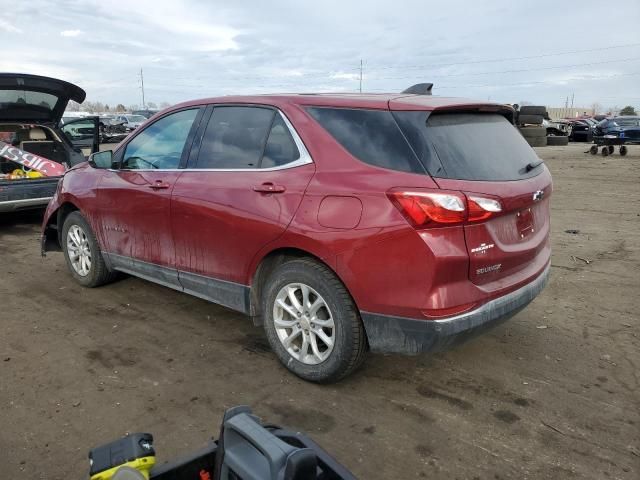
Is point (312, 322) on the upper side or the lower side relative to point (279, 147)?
lower

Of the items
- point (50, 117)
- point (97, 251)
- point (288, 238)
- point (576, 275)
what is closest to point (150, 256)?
point (97, 251)

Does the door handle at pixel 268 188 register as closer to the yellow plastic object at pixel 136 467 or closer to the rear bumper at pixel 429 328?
the rear bumper at pixel 429 328

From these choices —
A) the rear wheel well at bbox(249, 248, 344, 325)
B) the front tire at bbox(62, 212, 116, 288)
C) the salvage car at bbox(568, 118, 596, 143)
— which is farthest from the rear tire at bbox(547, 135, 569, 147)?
the rear wheel well at bbox(249, 248, 344, 325)

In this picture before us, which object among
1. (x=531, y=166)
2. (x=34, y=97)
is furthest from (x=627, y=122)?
(x=531, y=166)

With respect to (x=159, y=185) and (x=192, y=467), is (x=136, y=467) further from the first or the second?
(x=159, y=185)

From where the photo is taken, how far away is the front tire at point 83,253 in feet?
16.6

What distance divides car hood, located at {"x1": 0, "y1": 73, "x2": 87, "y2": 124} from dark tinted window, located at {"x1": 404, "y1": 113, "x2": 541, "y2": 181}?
602cm

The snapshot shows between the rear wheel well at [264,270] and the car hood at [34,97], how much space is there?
5.24m

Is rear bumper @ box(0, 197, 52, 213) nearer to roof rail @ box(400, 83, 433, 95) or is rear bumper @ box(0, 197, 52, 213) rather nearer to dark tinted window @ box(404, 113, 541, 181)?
roof rail @ box(400, 83, 433, 95)

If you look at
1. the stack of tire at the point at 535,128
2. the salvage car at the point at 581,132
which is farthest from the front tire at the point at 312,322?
the salvage car at the point at 581,132

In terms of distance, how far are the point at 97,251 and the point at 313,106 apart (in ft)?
8.85

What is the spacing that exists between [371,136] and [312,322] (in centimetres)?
114

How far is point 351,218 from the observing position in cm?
305

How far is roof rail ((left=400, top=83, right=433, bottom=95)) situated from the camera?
12.7 feet
